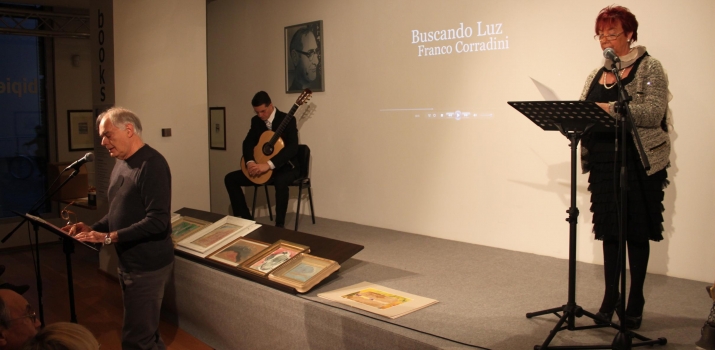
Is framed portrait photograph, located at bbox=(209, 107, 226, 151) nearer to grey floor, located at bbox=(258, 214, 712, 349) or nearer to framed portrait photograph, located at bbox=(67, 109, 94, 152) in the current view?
framed portrait photograph, located at bbox=(67, 109, 94, 152)

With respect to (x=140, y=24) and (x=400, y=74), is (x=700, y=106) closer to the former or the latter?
(x=400, y=74)

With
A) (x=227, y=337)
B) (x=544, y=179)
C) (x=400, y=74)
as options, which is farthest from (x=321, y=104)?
(x=227, y=337)

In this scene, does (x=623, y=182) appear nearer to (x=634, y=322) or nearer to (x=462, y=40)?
(x=634, y=322)

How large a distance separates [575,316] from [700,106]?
169cm

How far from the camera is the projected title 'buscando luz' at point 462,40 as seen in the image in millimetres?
4504

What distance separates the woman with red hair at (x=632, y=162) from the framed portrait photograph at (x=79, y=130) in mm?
6585

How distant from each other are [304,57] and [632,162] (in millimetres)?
3847

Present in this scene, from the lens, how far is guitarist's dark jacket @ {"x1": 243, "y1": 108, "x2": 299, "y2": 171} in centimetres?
521

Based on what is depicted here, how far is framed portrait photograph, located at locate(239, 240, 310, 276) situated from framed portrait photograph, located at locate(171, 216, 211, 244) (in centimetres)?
85

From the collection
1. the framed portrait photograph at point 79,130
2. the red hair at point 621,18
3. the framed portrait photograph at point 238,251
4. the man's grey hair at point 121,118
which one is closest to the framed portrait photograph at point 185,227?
the framed portrait photograph at point 238,251

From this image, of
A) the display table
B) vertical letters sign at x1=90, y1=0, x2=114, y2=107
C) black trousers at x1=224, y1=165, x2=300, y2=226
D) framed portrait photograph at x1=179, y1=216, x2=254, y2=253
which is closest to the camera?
the display table

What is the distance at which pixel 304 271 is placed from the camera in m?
3.45

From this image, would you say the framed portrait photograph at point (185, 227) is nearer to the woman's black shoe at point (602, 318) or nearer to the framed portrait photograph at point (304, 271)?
the framed portrait photograph at point (304, 271)

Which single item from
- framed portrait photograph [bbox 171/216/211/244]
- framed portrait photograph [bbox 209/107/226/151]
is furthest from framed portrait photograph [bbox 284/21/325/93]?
framed portrait photograph [bbox 171/216/211/244]
